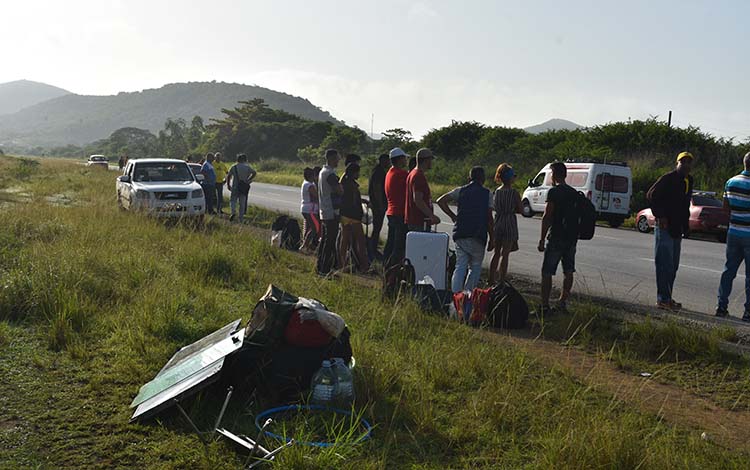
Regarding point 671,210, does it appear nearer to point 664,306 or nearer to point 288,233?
point 664,306

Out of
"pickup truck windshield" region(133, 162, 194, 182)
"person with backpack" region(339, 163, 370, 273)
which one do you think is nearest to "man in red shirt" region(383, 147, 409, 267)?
"person with backpack" region(339, 163, 370, 273)

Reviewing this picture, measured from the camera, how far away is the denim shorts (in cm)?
823

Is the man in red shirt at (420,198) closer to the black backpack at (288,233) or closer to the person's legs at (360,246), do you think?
the person's legs at (360,246)

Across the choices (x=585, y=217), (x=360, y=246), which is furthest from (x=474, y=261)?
(x=360, y=246)

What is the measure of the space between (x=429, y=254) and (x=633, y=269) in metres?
5.79

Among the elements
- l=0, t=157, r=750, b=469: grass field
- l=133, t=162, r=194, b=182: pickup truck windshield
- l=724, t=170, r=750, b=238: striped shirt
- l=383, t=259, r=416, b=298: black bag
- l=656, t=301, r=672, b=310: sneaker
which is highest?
l=724, t=170, r=750, b=238: striped shirt

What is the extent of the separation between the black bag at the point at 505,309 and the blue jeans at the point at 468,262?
0.74 meters

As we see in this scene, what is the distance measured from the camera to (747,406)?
217 inches

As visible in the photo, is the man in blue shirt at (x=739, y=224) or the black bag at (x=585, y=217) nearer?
the black bag at (x=585, y=217)

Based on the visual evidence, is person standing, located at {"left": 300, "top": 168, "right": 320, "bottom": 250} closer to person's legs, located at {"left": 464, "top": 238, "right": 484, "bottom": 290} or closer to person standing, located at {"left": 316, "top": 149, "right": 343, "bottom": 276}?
person standing, located at {"left": 316, "top": 149, "right": 343, "bottom": 276}

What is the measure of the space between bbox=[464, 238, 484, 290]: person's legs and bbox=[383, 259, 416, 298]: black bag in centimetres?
67

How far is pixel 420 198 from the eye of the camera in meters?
8.94

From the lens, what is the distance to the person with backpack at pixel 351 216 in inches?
406

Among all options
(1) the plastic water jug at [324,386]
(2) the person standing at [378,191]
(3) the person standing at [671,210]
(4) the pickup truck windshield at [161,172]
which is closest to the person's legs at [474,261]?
(3) the person standing at [671,210]
